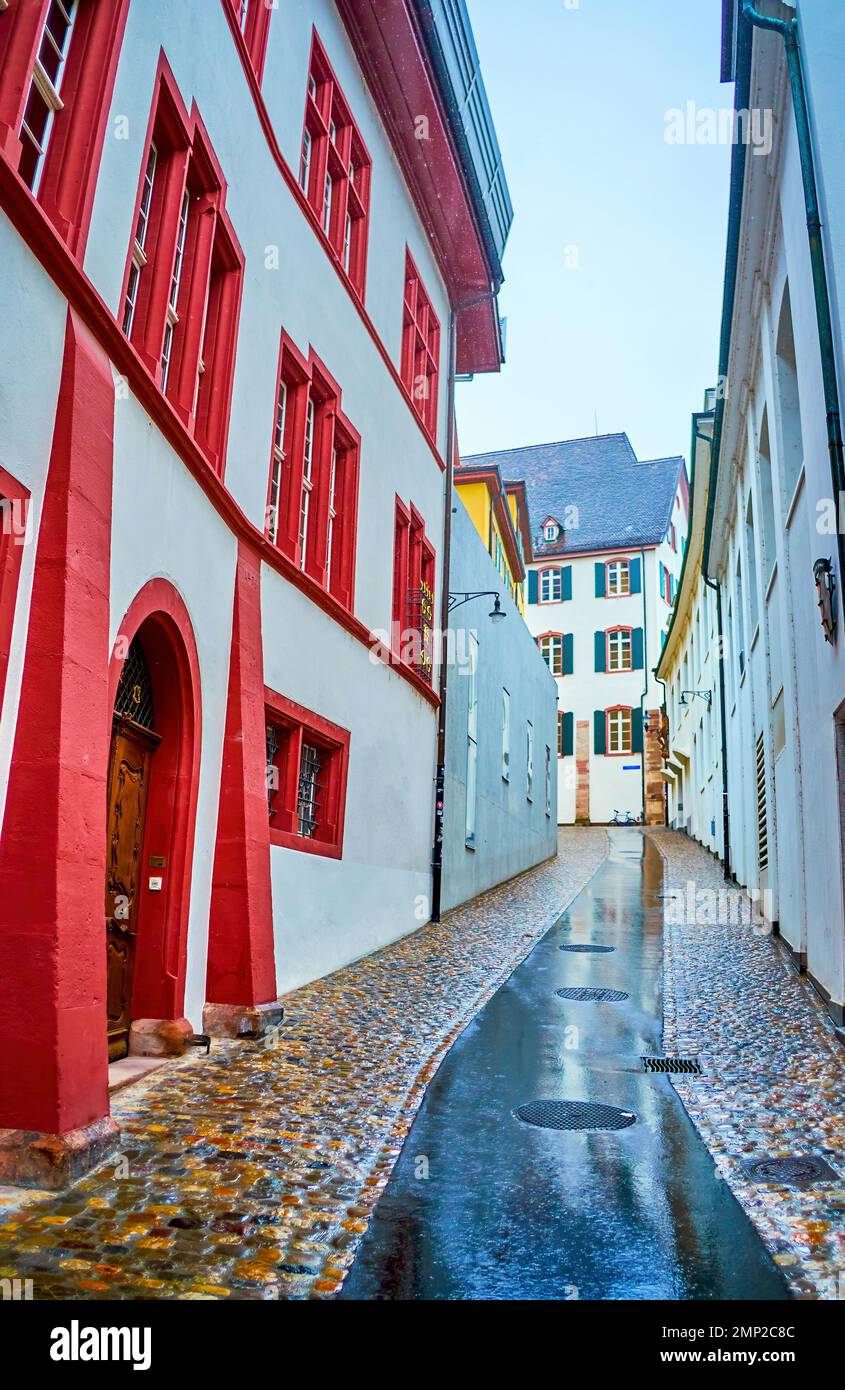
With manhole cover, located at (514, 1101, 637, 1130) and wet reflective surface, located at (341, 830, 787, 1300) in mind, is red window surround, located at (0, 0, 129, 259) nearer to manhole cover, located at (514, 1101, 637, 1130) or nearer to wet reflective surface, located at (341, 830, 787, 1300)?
wet reflective surface, located at (341, 830, 787, 1300)

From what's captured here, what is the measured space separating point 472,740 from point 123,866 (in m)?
12.0

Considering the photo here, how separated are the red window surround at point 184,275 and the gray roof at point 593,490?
121 ft

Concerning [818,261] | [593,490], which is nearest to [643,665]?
[593,490]

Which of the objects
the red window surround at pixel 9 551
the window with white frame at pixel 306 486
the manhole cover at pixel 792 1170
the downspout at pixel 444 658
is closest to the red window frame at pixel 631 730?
the downspout at pixel 444 658

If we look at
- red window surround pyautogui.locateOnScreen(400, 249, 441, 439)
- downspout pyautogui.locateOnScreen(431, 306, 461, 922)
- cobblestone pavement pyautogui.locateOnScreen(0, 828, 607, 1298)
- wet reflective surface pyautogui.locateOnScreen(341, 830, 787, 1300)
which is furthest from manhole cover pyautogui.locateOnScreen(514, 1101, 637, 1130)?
red window surround pyautogui.locateOnScreen(400, 249, 441, 439)

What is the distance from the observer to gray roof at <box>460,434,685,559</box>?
46562 millimetres

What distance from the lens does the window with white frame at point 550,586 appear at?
152 ft

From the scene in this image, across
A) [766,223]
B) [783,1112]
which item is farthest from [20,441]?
[766,223]

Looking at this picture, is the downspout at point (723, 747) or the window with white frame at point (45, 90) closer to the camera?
the window with white frame at point (45, 90)

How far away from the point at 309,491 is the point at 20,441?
6058mm

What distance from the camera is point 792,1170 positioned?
16.7ft

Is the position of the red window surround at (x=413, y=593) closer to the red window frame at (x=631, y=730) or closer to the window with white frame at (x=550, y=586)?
the red window frame at (x=631, y=730)

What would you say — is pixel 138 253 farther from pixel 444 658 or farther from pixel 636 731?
pixel 636 731

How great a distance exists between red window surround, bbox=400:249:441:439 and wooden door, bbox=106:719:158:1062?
889 centimetres
